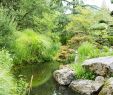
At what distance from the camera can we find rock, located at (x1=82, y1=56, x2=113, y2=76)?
1055 cm

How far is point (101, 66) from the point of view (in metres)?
10.7

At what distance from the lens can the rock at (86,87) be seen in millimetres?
9959

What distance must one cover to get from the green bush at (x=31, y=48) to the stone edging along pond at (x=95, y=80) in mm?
2162

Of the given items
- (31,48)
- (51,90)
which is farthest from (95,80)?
(31,48)

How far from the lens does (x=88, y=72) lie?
36.3ft

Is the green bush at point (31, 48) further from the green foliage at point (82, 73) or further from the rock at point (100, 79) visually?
the rock at point (100, 79)

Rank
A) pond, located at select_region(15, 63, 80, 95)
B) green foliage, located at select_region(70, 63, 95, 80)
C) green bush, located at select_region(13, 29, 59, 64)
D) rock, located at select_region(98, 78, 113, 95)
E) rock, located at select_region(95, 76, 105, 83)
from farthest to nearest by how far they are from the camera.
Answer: green bush, located at select_region(13, 29, 59, 64) < green foliage, located at select_region(70, 63, 95, 80) < rock, located at select_region(95, 76, 105, 83) < pond, located at select_region(15, 63, 80, 95) < rock, located at select_region(98, 78, 113, 95)

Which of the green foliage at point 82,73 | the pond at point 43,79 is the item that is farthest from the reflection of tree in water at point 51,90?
the green foliage at point 82,73

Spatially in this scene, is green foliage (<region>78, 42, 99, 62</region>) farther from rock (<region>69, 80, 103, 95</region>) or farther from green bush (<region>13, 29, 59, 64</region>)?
rock (<region>69, 80, 103, 95</region>)

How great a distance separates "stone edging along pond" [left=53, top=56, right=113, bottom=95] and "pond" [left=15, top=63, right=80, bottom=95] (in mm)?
255

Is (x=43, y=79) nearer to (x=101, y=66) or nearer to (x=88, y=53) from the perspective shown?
(x=101, y=66)

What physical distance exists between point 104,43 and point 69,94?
7199 millimetres

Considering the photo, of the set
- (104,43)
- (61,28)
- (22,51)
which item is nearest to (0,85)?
(22,51)

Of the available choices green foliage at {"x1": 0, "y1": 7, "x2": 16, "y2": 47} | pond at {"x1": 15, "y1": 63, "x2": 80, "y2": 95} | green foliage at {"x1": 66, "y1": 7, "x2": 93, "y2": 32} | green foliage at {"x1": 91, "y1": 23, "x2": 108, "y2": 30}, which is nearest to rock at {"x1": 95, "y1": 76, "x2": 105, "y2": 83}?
pond at {"x1": 15, "y1": 63, "x2": 80, "y2": 95}
